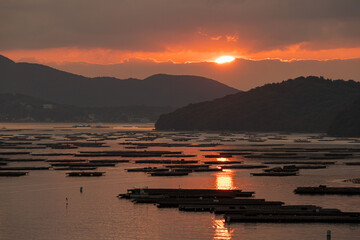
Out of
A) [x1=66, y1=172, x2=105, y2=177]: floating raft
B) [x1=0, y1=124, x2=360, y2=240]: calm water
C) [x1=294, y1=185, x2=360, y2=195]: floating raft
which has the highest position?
[x1=294, y1=185, x2=360, y2=195]: floating raft

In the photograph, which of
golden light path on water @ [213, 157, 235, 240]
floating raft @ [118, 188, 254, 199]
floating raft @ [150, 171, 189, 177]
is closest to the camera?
golden light path on water @ [213, 157, 235, 240]

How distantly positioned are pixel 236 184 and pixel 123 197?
24.7 metres

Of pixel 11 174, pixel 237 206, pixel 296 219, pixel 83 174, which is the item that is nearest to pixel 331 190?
pixel 237 206

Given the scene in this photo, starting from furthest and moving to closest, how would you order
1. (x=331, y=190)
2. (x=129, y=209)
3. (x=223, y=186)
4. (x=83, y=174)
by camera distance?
(x=83, y=174) → (x=223, y=186) → (x=331, y=190) → (x=129, y=209)

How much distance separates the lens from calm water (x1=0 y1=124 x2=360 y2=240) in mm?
72688

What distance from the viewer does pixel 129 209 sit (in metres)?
87.5

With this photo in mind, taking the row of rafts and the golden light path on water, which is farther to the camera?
the row of rafts

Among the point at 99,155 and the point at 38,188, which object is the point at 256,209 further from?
the point at 99,155

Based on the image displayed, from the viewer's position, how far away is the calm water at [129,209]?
72.7 meters

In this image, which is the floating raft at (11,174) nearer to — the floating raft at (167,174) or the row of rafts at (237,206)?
the floating raft at (167,174)

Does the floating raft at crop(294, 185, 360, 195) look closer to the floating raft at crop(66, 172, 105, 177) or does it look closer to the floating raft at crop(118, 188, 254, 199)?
the floating raft at crop(118, 188, 254, 199)

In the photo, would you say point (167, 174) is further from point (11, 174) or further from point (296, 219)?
point (296, 219)

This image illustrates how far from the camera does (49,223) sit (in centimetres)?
7975

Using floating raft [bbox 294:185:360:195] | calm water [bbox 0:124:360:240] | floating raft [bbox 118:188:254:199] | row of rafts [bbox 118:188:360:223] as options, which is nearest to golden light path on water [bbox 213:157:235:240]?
calm water [bbox 0:124:360:240]
